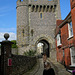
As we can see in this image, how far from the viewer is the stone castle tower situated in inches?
987

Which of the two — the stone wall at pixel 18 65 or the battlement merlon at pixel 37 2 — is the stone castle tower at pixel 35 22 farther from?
the stone wall at pixel 18 65

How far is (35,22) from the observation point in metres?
25.5

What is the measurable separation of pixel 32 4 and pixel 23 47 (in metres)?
9.21

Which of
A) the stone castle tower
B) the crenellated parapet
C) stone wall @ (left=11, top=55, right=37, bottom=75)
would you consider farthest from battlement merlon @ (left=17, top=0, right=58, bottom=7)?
stone wall @ (left=11, top=55, right=37, bottom=75)

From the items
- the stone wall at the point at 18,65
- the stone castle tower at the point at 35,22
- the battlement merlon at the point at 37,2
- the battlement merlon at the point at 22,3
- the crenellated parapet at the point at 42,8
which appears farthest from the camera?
the battlement merlon at the point at 22,3

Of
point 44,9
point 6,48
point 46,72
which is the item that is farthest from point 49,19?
point 46,72

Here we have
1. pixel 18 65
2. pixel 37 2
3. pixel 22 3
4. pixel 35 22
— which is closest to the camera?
pixel 18 65

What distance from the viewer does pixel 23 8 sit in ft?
85.6

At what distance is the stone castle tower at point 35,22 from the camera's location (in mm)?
25078

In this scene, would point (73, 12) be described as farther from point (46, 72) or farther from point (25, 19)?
point (25, 19)

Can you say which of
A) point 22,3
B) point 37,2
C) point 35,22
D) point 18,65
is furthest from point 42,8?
point 18,65

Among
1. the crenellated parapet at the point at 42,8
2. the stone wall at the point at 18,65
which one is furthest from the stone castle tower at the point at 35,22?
the stone wall at the point at 18,65

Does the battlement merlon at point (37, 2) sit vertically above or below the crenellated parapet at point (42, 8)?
above

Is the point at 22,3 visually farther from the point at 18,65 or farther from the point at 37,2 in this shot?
the point at 18,65
